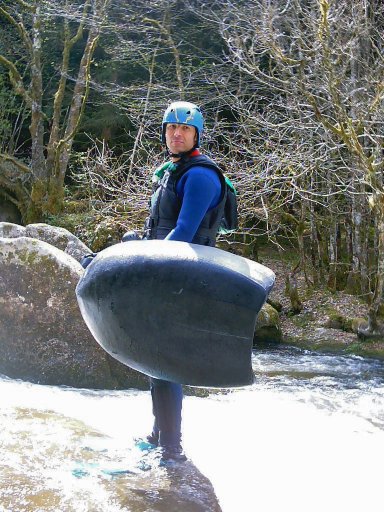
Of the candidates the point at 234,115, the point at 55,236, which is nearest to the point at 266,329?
the point at 55,236

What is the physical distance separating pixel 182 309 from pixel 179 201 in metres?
0.61

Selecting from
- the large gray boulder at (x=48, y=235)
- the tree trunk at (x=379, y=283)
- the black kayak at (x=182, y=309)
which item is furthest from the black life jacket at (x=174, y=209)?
the tree trunk at (x=379, y=283)

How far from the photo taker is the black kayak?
292 centimetres

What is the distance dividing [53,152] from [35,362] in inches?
406

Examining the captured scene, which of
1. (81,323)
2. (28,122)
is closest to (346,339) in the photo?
(81,323)

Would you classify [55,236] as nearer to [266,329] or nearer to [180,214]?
[266,329]

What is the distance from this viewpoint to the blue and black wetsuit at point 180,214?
3.11m

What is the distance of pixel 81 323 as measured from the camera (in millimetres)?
5875

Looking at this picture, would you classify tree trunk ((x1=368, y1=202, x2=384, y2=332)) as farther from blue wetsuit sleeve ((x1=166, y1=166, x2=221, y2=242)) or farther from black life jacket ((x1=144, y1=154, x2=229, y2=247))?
blue wetsuit sleeve ((x1=166, y1=166, x2=221, y2=242))

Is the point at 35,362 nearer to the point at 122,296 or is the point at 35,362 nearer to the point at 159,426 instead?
the point at 159,426

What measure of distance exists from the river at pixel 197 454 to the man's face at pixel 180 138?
1.55 meters

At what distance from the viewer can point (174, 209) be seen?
3312 mm

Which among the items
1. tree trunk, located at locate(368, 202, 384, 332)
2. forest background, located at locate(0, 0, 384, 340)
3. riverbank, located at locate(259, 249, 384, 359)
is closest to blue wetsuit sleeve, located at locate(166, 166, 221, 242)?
forest background, located at locate(0, 0, 384, 340)

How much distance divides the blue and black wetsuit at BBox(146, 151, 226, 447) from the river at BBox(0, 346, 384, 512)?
0.73ft
